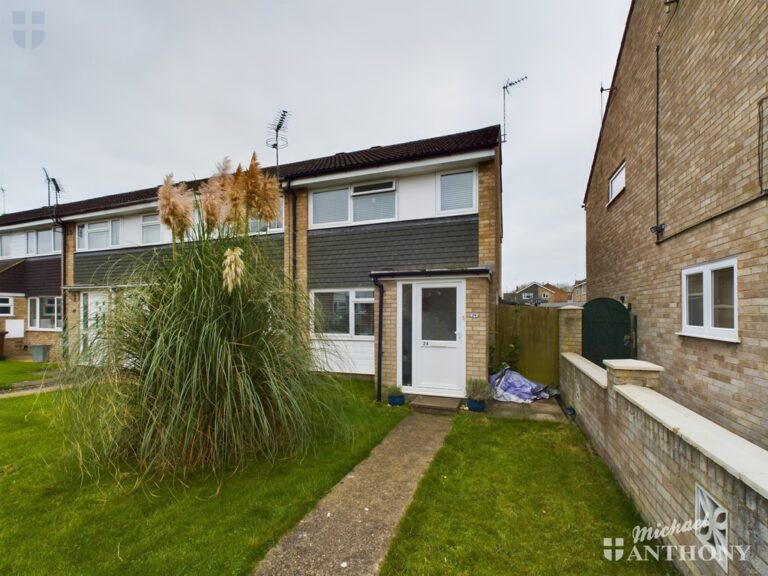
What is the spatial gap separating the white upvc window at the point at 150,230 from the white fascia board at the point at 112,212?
12.4 inches

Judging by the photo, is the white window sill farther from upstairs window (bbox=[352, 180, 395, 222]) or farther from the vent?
upstairs window (bbox=[352, 180, 395, 222])

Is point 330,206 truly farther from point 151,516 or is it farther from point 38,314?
point 38,314

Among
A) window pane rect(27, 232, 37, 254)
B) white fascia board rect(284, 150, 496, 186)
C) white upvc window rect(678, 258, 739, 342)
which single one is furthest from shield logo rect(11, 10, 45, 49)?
white upvc window rect(678, 258, 739, 342)

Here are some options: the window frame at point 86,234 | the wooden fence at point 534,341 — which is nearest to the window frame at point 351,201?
the wooden fence at point 534,341

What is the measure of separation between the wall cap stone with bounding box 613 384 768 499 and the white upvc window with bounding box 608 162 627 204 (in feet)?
20.7

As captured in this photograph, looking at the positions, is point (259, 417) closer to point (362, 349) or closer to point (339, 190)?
point (362, 349)

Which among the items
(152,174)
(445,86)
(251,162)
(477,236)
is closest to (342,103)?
(445,86)

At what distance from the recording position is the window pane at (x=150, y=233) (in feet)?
33.7

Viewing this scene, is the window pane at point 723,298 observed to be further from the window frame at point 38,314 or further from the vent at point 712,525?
the window frame at point 38,314

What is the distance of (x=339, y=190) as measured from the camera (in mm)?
8312

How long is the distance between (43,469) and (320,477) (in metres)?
2.86

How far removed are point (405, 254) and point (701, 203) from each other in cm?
496

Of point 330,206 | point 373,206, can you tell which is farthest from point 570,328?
point 330,206

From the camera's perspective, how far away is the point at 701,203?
414cm
